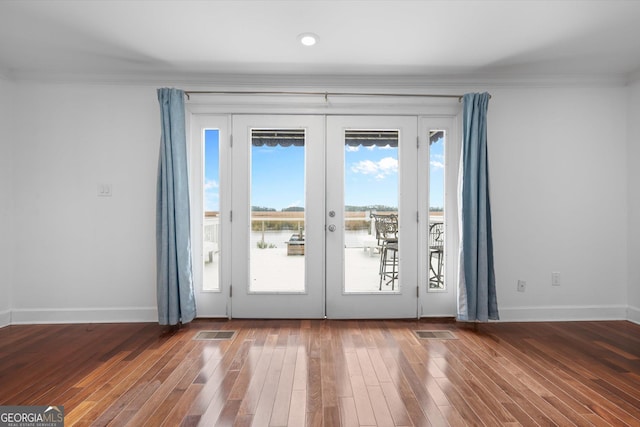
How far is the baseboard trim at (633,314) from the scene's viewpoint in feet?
10.7

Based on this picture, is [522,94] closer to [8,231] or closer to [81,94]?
[81,94]

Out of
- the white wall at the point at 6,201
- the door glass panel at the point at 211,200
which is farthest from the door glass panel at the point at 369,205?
the white wall at the point at 6,201

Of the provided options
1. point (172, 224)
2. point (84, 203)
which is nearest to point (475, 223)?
point (172, 224)

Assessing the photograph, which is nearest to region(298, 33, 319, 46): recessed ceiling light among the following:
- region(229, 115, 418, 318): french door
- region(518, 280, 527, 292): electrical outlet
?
region(229, 115, 418, 318): french door

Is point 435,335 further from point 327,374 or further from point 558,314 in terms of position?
point 558,314

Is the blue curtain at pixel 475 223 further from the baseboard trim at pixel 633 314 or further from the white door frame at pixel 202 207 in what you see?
the white door frame at pixel 202 207

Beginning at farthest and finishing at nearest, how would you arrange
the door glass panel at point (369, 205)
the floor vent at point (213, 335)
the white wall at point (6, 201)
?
1. the door glass panel at point (369, 205)
2. the white wall at point (6, 201)
3. the floor vent at point (213, 335)

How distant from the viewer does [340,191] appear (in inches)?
131

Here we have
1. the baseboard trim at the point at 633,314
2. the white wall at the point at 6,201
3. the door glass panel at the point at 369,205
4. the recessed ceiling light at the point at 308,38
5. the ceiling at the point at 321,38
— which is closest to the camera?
the ceiling at the point at 321,38

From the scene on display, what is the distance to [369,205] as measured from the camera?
11.0 ft

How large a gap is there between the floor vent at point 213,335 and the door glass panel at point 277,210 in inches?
19.9

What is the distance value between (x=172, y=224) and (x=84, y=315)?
1.35 m

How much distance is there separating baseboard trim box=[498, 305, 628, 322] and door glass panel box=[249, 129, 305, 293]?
217cm

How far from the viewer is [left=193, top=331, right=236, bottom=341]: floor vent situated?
9.37ft
